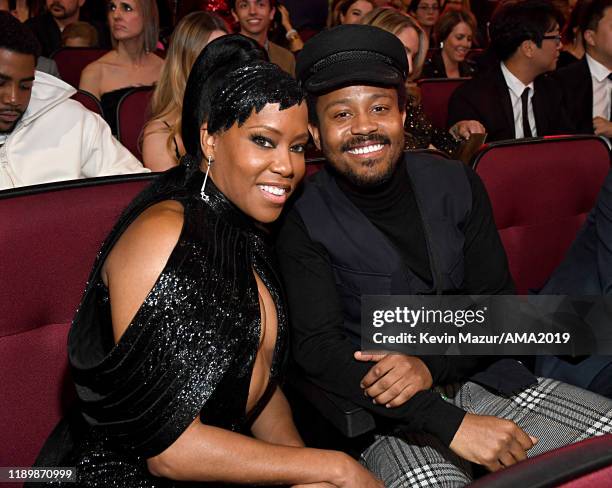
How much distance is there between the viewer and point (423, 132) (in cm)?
296

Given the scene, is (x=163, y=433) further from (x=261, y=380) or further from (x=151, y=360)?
(x=261, y=380)

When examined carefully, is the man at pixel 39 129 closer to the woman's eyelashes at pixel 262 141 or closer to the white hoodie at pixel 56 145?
the white hoodie at pixel 56 145

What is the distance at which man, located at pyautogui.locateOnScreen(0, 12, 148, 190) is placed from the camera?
1.83 metres

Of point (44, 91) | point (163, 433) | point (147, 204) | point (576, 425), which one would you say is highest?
point (44, 91)

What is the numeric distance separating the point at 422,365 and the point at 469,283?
10.6 inches

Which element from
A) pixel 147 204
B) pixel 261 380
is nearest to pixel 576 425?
pixel 261 380

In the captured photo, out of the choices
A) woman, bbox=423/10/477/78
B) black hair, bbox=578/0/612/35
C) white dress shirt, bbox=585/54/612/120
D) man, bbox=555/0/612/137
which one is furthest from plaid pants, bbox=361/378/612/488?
woman, bbox=423/10/477/78

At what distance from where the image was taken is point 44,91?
1.98 metres

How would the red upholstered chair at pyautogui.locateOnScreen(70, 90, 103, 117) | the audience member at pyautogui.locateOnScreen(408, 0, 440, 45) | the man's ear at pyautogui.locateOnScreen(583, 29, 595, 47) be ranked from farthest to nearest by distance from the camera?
the audience member at pyautogui.locateOnScreen(408, 0, 440, 45) < the man's ear at pyautogui.locateOnScreen(583, 29, 595, 47) < the red upholstered chair at pyautogui.locateOnScreen(70, 90, 103, 117)

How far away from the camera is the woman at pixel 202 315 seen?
111 centimetres

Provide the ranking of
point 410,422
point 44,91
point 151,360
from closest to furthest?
point 151,360 → point 410,422 → point 44,91

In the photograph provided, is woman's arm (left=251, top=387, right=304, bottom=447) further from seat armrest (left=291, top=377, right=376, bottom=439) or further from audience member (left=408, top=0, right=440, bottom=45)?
audience member (left=408, top=0, right=440, bottom=45)

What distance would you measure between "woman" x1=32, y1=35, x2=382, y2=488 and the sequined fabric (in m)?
1.68

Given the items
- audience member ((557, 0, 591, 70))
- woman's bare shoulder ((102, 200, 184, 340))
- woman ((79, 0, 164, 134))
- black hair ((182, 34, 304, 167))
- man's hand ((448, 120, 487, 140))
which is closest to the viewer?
woman's bare shoulder ((102, 200, 184, 340))
